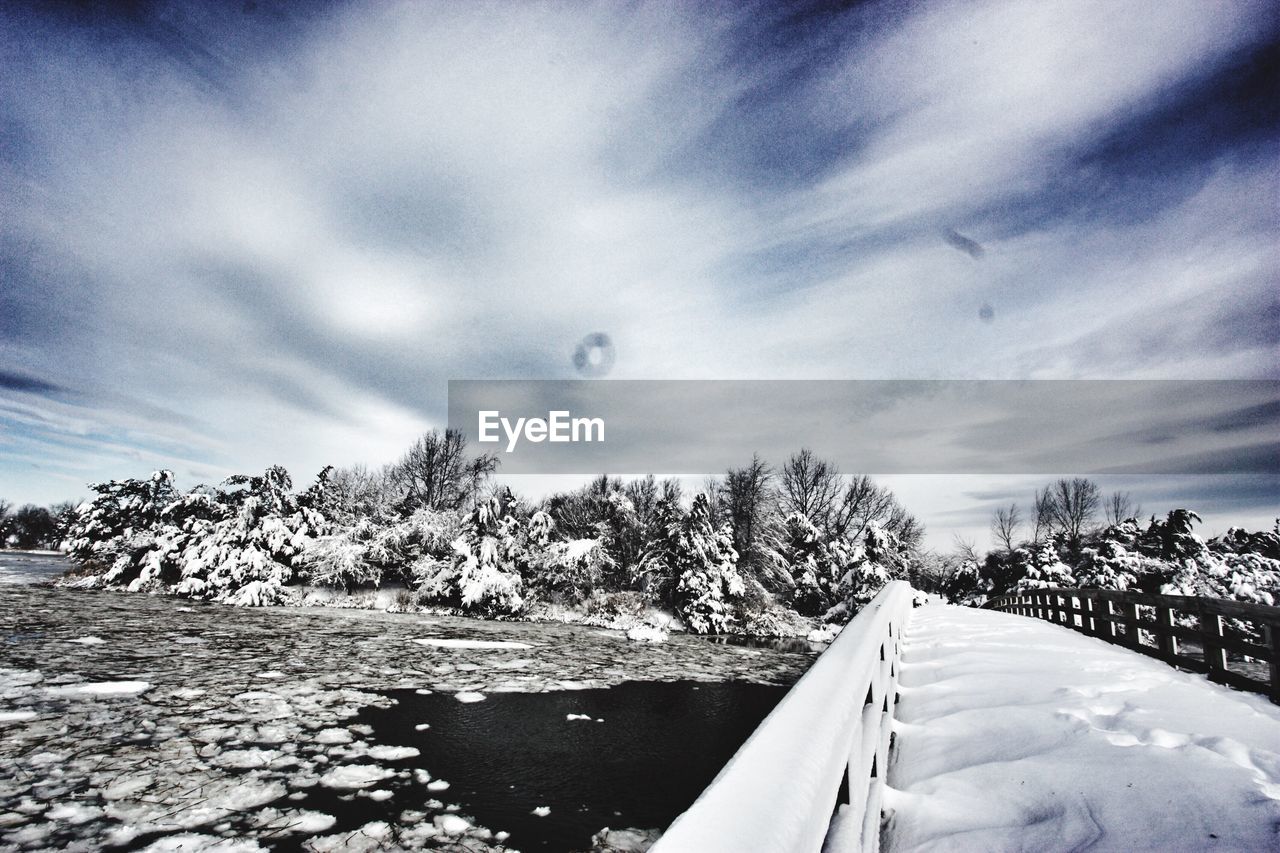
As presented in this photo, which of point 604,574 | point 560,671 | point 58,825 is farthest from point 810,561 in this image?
point 58,825

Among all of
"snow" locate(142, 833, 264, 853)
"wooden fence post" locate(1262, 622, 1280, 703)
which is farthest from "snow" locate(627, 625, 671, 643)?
"wooden fence post" locate(1262, 622, 1280, 703)

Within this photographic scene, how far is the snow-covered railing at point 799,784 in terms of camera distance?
80cm

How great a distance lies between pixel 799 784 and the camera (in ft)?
3.41

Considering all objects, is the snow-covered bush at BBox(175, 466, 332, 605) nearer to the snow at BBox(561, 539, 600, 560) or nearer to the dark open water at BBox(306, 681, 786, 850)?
the snow at BBox(561, 539, 600, 560)

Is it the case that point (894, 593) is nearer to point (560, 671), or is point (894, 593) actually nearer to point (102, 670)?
point (560, 671)

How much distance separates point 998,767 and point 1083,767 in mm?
326

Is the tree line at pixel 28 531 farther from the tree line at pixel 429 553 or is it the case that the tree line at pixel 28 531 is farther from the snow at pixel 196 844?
the snow at pixel 196 844

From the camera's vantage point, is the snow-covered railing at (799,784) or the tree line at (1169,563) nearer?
the snow-covered railing at (799,784)

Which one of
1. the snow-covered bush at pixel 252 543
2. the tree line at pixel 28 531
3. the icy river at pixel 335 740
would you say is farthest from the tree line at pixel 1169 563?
the tree line at pixel 28 531

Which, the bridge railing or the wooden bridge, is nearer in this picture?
the wooden bridge

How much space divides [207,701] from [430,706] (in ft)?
8.10

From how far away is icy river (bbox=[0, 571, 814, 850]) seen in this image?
13.0 ft

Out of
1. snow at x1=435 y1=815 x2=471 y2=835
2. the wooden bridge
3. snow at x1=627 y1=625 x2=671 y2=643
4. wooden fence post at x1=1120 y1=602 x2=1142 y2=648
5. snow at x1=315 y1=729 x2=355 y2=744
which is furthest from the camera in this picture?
snow at x1=627 y1=625 x2=671 y2=643

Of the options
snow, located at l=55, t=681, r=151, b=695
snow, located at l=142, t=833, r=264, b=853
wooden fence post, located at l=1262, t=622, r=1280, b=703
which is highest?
wooden fence post, located at l=1262, t=622, r=1280, b=703
